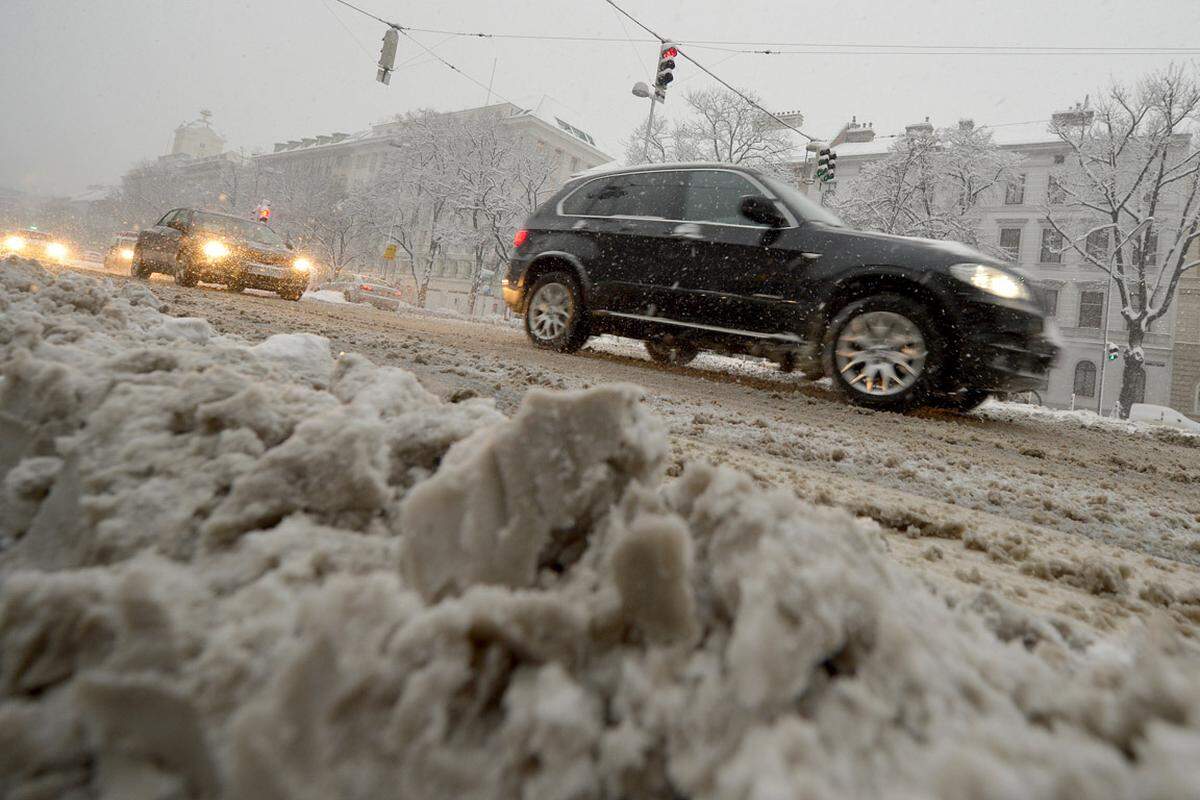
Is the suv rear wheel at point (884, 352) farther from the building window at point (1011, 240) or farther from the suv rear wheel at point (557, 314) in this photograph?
the building window at point (1011, 240)

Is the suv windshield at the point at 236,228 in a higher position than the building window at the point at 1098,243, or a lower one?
lower

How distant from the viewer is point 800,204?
5.56 metres

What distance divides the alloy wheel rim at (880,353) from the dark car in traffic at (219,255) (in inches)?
409

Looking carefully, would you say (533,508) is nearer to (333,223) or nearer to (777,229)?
(777,229)

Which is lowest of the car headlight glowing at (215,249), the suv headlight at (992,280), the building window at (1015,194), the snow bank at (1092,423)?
the snow bank at (1092,423)

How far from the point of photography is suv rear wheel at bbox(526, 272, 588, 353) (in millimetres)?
6628

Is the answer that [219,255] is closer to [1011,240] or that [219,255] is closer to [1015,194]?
[1011,240]

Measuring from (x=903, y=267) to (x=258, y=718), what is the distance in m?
5.28

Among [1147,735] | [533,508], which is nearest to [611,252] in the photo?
[533,508]

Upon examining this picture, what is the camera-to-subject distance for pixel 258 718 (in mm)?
621

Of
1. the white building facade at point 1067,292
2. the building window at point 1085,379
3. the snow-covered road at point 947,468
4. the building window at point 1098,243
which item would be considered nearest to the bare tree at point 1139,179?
the building window at point 1098,243

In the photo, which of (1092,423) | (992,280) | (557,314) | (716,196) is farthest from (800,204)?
(1092,423)

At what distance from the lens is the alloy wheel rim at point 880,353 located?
491cm

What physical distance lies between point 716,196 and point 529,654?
18.8 feet
